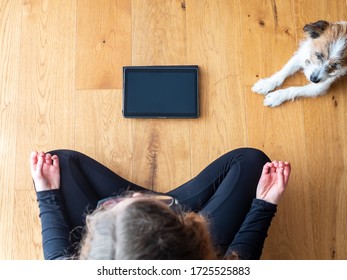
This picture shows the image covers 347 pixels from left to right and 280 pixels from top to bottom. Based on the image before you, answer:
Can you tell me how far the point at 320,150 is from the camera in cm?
155

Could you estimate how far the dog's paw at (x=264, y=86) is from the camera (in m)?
1.55

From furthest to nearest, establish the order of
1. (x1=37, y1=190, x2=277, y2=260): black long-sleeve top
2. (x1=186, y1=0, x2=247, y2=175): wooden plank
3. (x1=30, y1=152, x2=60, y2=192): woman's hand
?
(x1=186, y1=0, x2=247, y2=175): wooden plank → (x1=30, y1=152, x2=60, y2=192): woman's hand → (x1=37, y1=190, x2=277, y2=260): black long-sleeve top

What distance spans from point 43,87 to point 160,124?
0.44m

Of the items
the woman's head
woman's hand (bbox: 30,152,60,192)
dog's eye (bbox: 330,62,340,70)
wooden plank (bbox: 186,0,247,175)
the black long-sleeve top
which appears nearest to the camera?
the woman's head

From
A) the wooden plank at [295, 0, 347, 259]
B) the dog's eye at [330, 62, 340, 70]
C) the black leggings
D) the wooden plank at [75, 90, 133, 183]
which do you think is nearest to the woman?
the black leggings

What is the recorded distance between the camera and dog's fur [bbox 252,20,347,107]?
4.63 feet

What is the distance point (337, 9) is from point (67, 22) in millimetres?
1004

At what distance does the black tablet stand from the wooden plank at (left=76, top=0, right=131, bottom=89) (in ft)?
0.20

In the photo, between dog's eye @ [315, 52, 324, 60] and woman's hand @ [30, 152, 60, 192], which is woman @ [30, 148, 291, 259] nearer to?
woman's hand @ [30, 152, 60, 192]

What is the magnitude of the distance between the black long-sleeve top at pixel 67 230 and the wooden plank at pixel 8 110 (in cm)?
24

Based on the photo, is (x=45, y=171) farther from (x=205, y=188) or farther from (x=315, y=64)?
(x=315, y=64)

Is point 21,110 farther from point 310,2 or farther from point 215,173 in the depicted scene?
point 310,2

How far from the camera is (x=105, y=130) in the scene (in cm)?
154
